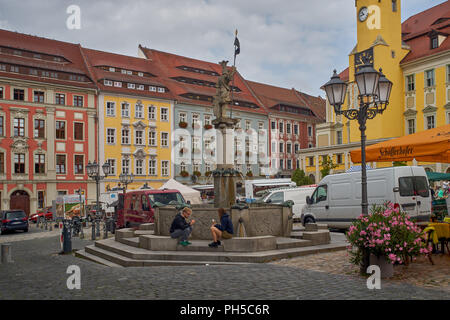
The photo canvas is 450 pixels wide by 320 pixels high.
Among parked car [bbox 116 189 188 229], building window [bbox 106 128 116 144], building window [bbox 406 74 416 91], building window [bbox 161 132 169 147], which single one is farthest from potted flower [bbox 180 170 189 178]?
parked car [bbox 116 189 188 229]

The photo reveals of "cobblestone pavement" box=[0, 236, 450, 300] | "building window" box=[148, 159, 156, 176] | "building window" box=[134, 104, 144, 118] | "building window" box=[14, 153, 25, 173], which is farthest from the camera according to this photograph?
"building window" box=[148, 159, 156, 176]

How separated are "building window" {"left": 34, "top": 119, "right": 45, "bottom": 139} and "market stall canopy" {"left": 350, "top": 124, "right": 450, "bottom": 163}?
39647mm

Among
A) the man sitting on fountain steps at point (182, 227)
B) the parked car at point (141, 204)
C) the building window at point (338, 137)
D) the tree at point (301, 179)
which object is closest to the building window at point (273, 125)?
the building window at point (338, 137)

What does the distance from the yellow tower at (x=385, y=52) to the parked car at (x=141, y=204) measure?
3293cm

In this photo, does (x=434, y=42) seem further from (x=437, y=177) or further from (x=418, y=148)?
(x=418, y=148)

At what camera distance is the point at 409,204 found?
51.7 feet

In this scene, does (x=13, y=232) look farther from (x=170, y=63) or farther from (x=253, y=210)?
(x=170, y=63)

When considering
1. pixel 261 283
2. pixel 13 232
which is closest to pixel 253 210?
pixel 261 283

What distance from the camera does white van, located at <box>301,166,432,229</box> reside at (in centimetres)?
1578

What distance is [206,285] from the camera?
777 centimetres

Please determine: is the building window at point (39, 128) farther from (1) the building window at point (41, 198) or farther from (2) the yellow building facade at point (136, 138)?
(2) the yellow building facade at point (136, 138)

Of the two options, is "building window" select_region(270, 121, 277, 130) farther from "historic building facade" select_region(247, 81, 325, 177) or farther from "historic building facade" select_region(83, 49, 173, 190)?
"historic building facade" select_region(83, 49, 173, 190)

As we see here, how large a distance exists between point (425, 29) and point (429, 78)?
649 cm

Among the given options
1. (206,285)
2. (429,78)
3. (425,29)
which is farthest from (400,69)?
(206,285)
